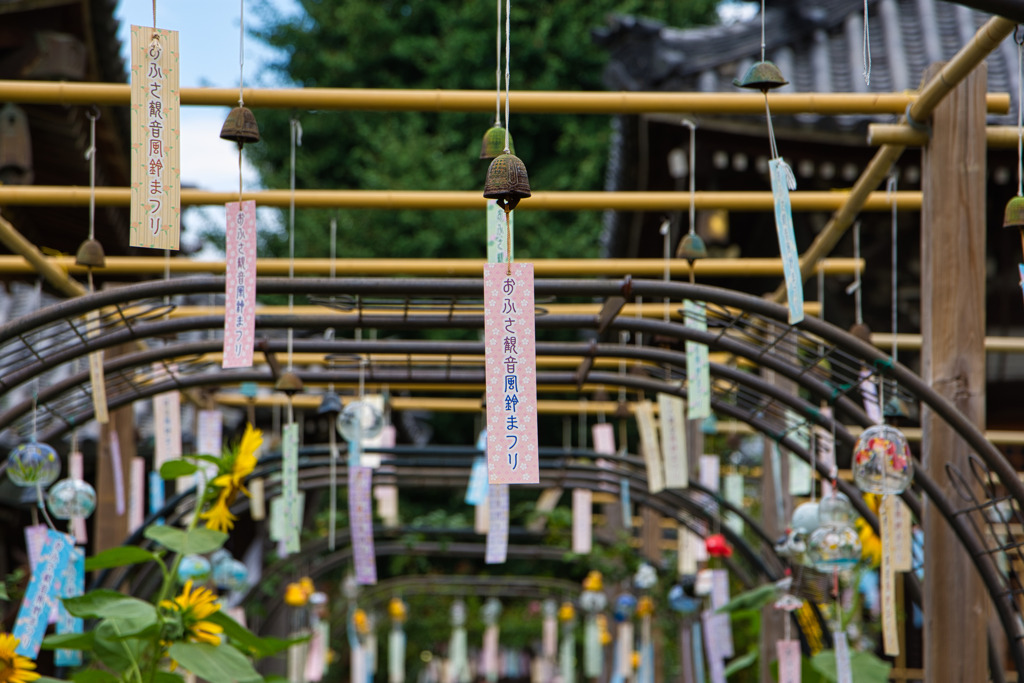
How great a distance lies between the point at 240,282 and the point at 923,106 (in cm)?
230

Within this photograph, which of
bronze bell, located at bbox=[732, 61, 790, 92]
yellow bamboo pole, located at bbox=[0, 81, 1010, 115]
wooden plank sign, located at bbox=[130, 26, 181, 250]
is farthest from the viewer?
yellow bamboo pole, located at bbox=[0, 81, 1010, 115]

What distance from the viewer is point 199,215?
60.2ft

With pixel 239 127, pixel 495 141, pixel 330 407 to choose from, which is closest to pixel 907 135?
pixel 495 141

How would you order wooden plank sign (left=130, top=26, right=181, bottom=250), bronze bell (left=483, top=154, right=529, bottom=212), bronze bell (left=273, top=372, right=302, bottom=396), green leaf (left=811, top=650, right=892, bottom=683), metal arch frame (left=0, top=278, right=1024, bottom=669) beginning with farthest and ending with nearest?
1. green leaf (left=811, top=650, right=892, bottom=683)
2. bronze bell (left=273, top=372, right=302, bottom=396)
3. metal arch frame (left=0, top=278, right=1024, bottom=669)
4. wooden plank sign (left=130, top=26, right=181, bottom=250)
5. bronze bell (left=483, top=154, right=529, bottom=212)

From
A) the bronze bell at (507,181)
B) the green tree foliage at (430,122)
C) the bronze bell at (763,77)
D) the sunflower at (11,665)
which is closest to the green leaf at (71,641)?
the sunflower at (11,665)

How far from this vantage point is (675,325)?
4.68m

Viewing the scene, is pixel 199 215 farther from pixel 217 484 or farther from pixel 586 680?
pixel 217 484

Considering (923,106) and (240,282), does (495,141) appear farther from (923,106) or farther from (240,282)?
(923,106)

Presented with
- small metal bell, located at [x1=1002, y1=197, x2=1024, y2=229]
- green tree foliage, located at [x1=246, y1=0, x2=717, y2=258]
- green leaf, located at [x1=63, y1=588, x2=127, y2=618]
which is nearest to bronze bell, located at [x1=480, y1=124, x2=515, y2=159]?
small metal bell, located at [x1=1002, y1=197, x2=1024, y2=229]

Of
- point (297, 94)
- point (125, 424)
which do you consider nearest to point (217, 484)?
point (297, 94)

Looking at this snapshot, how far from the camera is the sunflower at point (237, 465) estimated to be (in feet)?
16.7

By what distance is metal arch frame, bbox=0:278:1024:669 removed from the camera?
3932mm

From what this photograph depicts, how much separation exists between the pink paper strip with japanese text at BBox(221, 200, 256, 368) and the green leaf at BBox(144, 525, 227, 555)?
155 centimetres

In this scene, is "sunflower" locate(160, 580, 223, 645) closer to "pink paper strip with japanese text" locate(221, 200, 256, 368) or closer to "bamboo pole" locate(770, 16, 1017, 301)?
"pink paper strip with japanese text" locate(221, 200, 256, 368)
